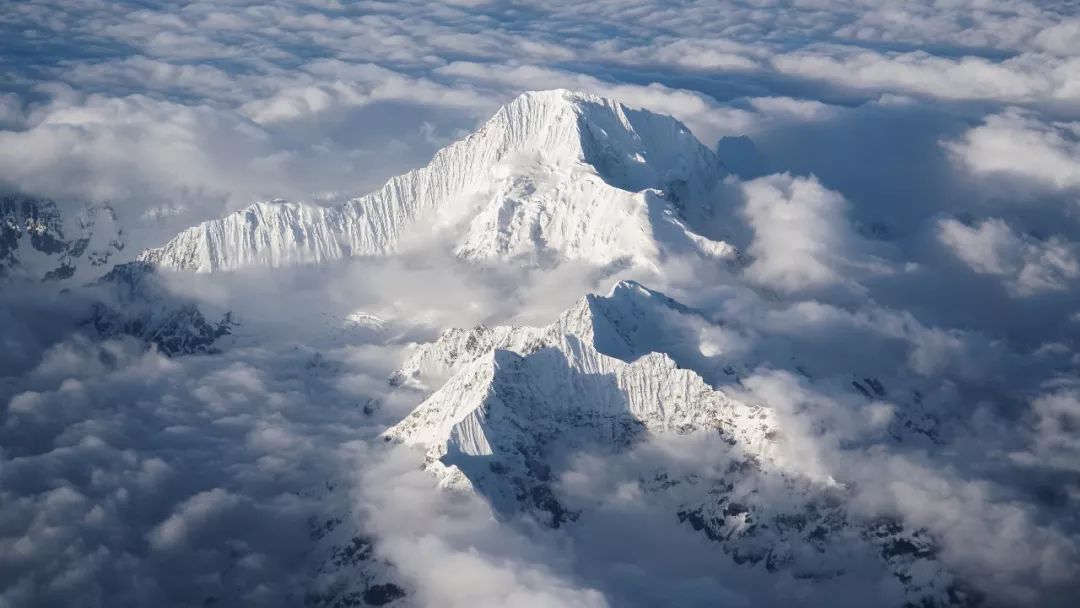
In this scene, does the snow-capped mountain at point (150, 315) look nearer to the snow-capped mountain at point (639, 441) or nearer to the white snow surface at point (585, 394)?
the white snow surface at point (585, 394)

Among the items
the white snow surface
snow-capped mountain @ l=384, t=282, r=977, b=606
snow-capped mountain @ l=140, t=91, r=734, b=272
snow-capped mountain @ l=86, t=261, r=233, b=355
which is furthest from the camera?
snow-capped mountain @ l=140, t=91, r=734, b=272

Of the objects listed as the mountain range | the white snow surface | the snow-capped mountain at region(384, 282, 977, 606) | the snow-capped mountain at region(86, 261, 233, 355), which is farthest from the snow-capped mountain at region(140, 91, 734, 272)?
the white snow surface

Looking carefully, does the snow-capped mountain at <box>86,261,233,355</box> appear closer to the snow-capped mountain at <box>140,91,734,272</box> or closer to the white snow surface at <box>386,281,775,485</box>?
the snow-capped mountain at <box>140,91,734,272</box>

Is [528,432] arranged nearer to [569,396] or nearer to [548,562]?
[569,396]

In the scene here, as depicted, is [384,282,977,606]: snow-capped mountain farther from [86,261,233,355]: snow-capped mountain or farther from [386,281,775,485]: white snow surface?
[86,261,233,355]: snow-capped mountain

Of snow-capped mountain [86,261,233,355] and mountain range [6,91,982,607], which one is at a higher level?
mountain range [6,91,982,607]

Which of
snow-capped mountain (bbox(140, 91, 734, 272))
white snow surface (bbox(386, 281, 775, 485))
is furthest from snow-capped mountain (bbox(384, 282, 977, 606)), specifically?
snow-capped mountain (bbox(140, 91, 734, 272))

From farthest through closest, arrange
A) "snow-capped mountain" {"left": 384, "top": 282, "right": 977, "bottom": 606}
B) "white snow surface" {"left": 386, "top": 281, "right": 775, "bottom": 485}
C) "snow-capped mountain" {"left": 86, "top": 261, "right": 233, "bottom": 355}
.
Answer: "snow-capped mountain" {"left": 86, "top": 261, "right": 233, "bottom": 355}
"white snow surface" {"left": 386, "top": 281, "right": 775, "bottom": 485}
"snow-capped mountain" {"left": 384, "top": 282, "right": 977, "bottom": 606}

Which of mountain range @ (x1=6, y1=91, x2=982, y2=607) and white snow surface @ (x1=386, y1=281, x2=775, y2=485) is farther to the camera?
white snow surface @ (x1=386, y1=281, x2=775, y2=485)
